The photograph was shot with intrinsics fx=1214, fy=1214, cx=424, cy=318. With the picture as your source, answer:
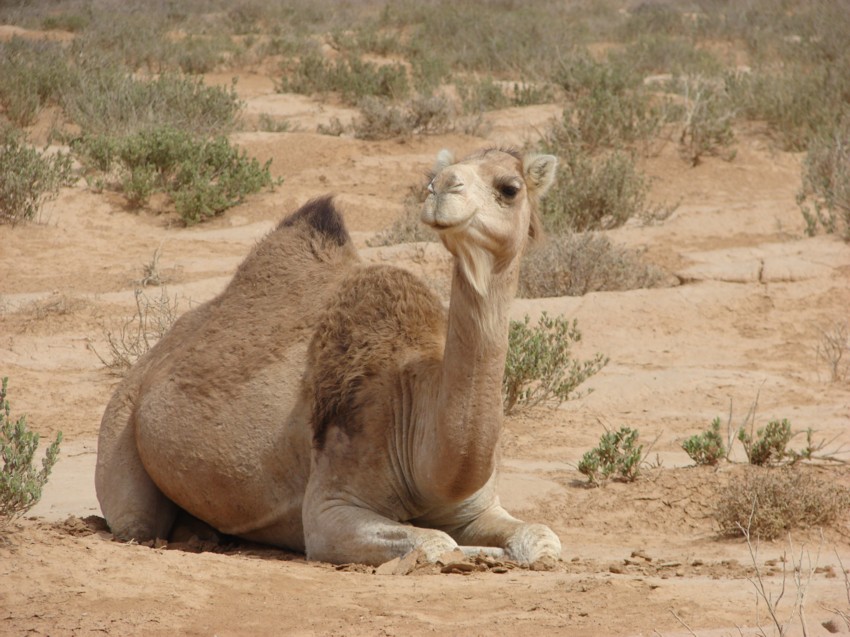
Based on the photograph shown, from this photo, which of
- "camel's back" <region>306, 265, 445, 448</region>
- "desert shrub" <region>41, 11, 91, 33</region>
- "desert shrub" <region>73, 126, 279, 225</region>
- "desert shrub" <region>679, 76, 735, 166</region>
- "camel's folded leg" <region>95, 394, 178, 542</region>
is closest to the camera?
"camel's back" <region>306, 265, 445, 448</region>

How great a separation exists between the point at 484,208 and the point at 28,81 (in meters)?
15.8

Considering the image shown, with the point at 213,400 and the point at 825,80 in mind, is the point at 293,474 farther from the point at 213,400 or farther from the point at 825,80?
the point at 825,80

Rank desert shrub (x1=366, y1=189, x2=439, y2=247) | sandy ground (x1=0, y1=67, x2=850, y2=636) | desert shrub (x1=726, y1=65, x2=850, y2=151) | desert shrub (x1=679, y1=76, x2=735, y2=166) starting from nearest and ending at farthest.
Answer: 1. sandy ground (x1=0, y1=67, x2=850, y2=636)
2. desert shrub (x1=366, y1=189, x2=439, y2=247)
3. desert shrub (x1=679, y1=76, x2=735, y2=166)
4. desert shrub (x1=726, y1=65, x2=850, y2=151)

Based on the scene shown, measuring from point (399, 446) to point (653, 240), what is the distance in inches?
353

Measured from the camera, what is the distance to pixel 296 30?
106 feet

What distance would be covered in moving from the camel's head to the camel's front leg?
3.99ft

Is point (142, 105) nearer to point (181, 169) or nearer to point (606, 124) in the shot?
point (181, 169)

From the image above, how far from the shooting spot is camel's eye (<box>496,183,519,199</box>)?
5.30 m

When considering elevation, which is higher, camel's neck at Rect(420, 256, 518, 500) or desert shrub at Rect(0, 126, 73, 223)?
camel's neck at Rect(420, 256, 518, 500)

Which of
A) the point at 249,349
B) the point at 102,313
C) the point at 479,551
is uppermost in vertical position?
the point at 249,349

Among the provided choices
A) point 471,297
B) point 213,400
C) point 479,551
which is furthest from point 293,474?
point 471,297

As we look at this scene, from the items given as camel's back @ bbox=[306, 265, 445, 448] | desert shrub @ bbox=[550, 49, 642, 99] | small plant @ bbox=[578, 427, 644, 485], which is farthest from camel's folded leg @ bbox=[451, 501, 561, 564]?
desert shrub @ bbox=[550, 49, 642, 99]

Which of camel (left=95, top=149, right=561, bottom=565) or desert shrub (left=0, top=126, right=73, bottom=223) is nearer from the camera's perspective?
camel (left=95, top=149, right=561, bottom=565)

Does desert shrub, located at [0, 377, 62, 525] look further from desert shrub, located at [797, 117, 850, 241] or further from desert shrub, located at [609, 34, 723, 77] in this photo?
desert shrub, located at [609, 34, 723, 77]
